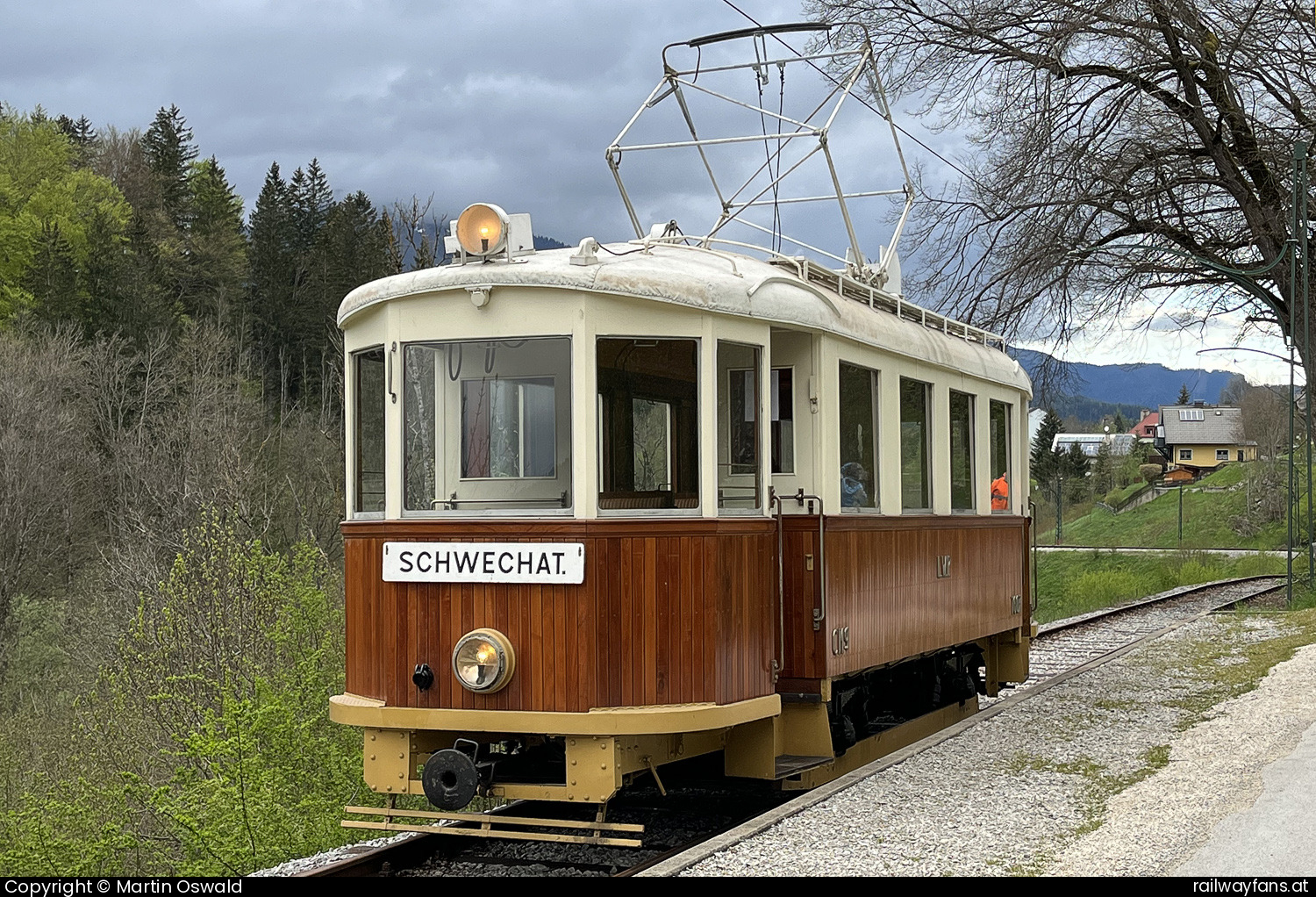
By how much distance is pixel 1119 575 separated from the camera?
31562 millimetres

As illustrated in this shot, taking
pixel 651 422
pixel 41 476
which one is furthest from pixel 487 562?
pixel 41 476

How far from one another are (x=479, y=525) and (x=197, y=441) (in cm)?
3141

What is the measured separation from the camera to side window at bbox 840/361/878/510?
29.0 ft

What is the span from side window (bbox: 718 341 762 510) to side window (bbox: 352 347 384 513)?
74.7 inches

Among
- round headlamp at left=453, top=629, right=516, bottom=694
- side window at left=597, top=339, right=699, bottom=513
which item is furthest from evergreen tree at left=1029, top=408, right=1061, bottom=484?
round headlamp at left=453, top=629, right=516, bottom=694

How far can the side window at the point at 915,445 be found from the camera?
9.90m

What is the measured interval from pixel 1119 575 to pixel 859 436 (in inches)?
961

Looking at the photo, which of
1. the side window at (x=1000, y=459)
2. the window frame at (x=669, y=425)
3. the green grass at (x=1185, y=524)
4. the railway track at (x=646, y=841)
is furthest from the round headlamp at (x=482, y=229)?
the green grass at (x=1185, y=524)

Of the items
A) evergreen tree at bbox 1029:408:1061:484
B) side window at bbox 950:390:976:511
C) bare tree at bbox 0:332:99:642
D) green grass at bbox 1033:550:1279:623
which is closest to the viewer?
side window at bbox 950:390:976:511

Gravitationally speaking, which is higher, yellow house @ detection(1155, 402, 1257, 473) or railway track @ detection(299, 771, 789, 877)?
yellow house @ detection(1155, 402, 1257, 473)

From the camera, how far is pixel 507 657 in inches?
284

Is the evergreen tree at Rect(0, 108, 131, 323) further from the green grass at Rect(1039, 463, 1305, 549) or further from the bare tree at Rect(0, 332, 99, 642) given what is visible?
the green grass at Rect(1039, 463, 1305, 549)

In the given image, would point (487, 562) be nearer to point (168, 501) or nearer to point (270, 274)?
point (168, 501)
